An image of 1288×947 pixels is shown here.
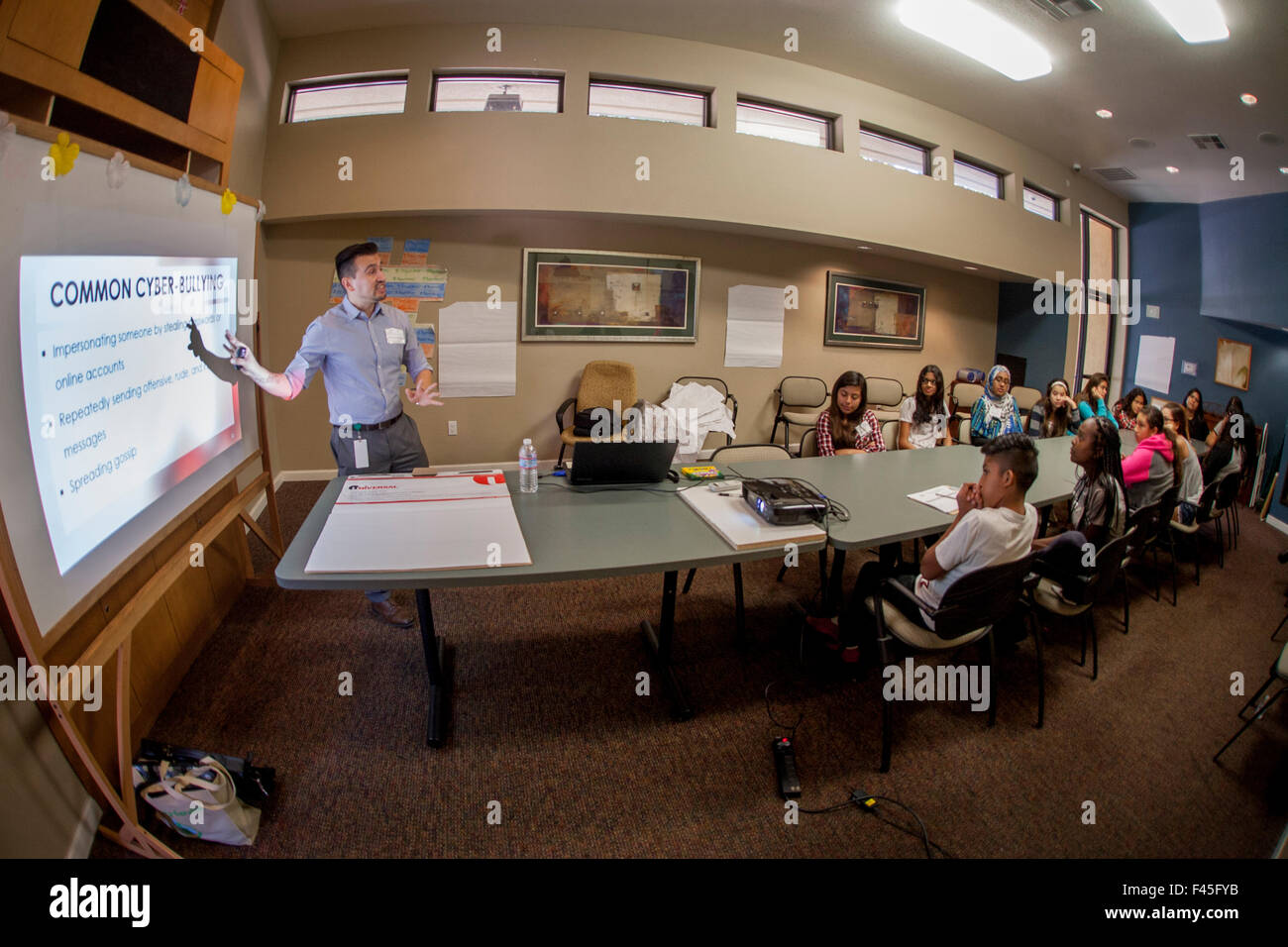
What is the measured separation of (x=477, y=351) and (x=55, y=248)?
3.40m

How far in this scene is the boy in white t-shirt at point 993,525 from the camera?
1697 millimetres

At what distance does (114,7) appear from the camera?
162 centimetres

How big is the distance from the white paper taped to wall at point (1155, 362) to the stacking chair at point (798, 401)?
2735mm

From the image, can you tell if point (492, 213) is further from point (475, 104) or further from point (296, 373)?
point (296, 373)

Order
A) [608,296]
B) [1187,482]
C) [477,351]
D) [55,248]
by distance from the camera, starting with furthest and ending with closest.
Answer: [608,296] → [477,351] → [1187,482] → [55,248]

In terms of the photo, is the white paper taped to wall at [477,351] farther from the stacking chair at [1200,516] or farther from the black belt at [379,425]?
the stacking chair at [1200,516]

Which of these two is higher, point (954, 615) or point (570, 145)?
point (570, 145)

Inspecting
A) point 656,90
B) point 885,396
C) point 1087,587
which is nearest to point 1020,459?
point 1087,587

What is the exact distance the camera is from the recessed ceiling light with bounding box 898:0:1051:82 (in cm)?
279

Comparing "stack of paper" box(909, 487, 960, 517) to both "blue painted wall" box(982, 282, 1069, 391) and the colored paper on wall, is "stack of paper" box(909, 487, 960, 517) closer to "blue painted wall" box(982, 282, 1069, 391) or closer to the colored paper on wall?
the colored paper on wall

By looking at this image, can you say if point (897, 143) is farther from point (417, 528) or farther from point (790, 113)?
point (417, 528)

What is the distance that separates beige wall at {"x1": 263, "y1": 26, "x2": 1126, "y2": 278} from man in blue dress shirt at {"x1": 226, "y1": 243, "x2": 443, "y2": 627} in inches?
65.7

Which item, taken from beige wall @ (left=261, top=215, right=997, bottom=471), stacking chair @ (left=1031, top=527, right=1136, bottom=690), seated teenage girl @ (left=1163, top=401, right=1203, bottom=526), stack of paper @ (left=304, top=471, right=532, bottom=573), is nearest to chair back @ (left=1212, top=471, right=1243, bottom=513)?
seated teenage girl @ (left=1163, top=401, right=1203, bottom=526)

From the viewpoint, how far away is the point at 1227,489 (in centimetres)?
373
